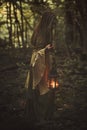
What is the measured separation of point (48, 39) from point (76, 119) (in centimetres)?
207

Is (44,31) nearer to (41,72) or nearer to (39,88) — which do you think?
(41,72)

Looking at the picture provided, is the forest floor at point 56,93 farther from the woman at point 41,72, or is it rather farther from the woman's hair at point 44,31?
the woman's hair at point 44,31

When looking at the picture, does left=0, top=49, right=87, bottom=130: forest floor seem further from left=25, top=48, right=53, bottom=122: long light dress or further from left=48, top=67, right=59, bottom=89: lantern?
left=48, top=67, right=59, bottom=89: lantern

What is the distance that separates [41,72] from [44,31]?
840mm

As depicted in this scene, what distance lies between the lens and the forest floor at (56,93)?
7660 millimetres

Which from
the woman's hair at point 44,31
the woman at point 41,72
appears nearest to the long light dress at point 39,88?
the woman at point 41,72

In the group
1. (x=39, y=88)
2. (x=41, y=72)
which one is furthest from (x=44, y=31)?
(x=39, y=88)

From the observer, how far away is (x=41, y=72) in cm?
705

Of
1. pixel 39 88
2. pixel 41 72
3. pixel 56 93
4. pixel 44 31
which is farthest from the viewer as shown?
pixel 56 93

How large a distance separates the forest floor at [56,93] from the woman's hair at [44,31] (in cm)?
181

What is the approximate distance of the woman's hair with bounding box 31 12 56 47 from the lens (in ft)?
21.9

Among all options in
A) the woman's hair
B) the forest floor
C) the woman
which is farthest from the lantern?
the forest floor

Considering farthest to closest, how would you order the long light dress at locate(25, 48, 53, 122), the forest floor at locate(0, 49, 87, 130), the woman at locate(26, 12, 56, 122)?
the forest floor at locate(0, 49, 87, 130) < the long light dress at locate(25, 48, 53, 122) < the woman at locate(26, 12, 56, 122)

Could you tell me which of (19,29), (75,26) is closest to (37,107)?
(75,26)
